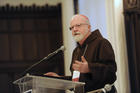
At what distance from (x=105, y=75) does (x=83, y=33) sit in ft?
2.24

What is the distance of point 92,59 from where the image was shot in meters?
3.26

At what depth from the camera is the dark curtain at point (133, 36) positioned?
178 inches

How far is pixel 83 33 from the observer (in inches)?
137

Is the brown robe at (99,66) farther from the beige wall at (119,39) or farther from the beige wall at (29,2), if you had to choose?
the beige wall at (29,2)

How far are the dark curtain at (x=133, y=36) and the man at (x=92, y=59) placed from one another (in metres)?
1.17

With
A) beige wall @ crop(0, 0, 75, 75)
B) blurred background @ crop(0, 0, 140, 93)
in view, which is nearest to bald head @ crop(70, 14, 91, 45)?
blurred background @ crop(0, 0, 140, 93)

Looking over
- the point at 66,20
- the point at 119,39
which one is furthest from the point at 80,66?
the point at 66,20

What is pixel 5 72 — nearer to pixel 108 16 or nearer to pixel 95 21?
pixel 95 21

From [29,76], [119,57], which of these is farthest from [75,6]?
[29,76]

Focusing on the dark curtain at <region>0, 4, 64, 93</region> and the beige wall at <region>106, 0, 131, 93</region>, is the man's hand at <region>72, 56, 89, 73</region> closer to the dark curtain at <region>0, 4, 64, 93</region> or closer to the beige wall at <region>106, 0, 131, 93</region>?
the beige wall at <region>106, 0, 131, 93</region>

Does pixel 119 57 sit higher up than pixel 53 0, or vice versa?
pixel 53 0

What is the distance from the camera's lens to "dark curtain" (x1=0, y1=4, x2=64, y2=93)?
724 cm

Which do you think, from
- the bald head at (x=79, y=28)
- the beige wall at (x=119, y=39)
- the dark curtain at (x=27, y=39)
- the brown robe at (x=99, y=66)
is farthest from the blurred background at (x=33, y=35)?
the brown robe at (x=99, y=66)

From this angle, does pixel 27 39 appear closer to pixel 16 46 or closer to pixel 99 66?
pixel 16 46
